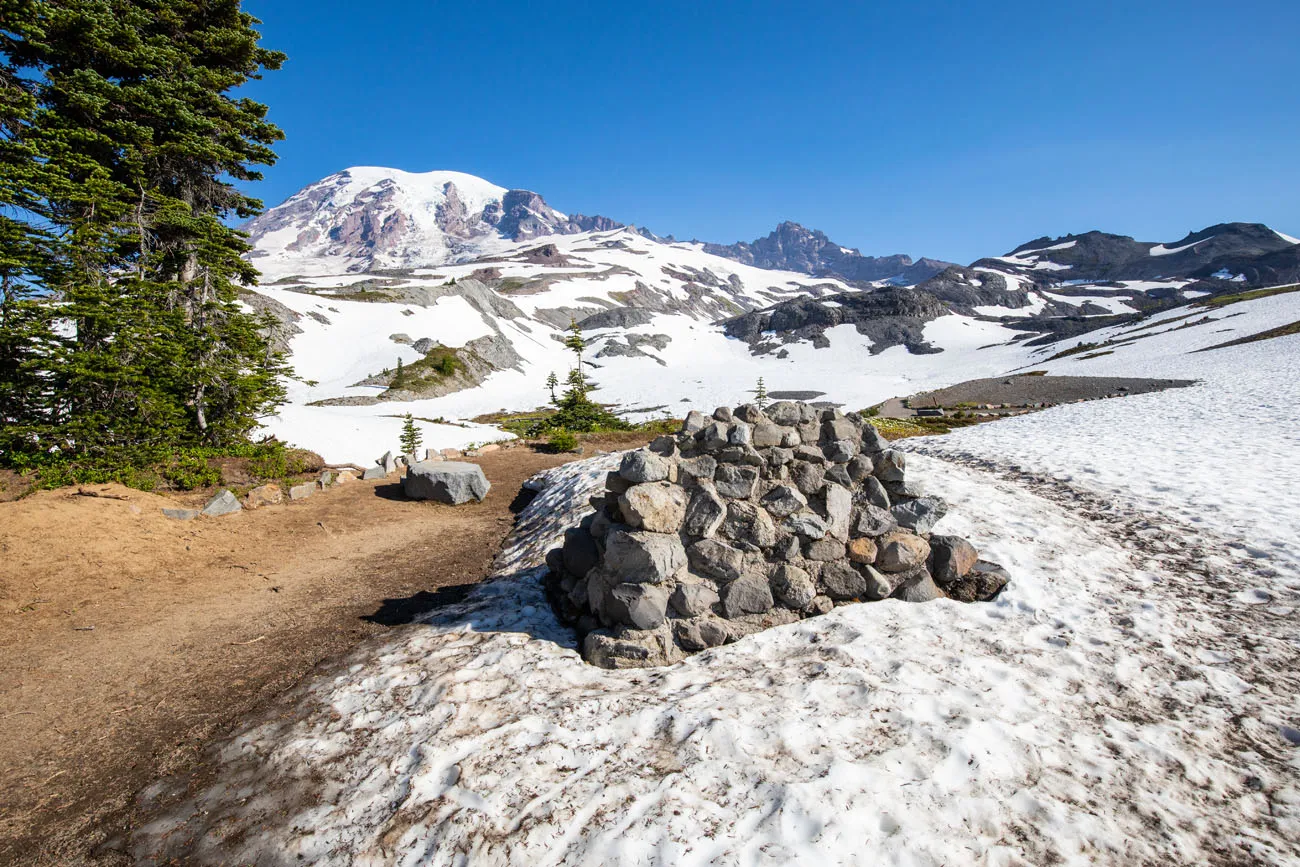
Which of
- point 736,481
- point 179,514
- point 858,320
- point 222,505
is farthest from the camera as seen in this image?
point 858,320

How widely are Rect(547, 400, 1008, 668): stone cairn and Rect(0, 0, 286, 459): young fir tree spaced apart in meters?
14.0

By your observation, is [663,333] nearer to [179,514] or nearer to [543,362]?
[543,362]

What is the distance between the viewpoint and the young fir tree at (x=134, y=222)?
41.6 feet

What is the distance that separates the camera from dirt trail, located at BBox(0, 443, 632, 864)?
474 centimetres

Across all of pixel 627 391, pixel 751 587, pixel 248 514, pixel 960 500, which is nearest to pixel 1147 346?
pixel 627 391

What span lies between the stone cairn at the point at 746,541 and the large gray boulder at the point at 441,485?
752 cm

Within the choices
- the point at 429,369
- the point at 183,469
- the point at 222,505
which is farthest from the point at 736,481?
the point at 429,369

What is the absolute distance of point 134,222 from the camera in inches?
588

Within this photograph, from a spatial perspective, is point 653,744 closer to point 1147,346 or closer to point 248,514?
point 248,514

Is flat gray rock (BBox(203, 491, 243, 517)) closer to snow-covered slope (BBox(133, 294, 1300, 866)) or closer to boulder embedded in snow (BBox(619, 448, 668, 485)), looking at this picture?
snow-covered slope (BBox(133, 294, 1300, 866))

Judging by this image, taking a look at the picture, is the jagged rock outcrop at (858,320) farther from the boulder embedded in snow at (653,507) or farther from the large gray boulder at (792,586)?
the boulder embedded in snow at (653,507)

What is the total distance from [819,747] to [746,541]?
261 centimetres

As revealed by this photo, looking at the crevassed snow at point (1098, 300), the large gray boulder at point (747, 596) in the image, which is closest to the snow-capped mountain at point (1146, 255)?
the crevassed snow at point (1098, 300)

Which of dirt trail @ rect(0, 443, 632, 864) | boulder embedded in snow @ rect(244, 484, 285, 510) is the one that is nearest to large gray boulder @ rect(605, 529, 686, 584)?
dirt trail @ rect(0, 443, 632, 864)
